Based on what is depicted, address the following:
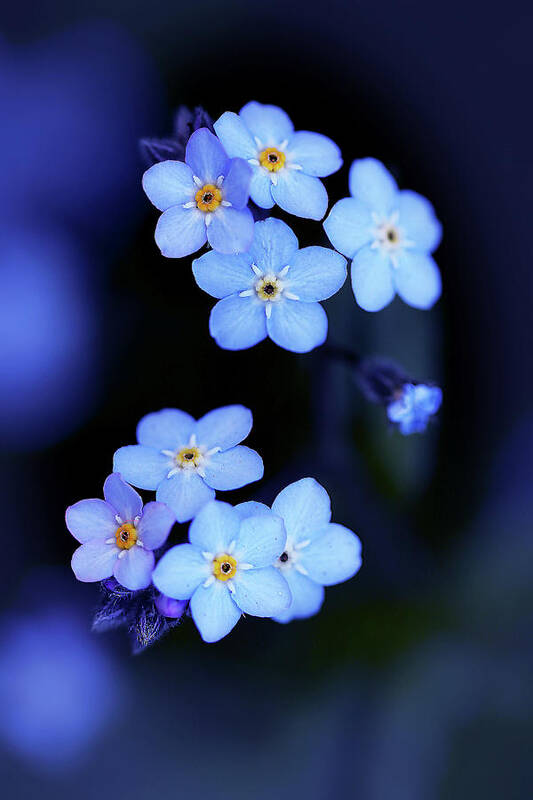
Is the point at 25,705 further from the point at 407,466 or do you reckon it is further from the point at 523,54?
the point at 523,54

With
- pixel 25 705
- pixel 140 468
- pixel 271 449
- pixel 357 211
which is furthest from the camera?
pixel 25 705

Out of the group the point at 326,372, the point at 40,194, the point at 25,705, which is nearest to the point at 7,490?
the point at 25,705

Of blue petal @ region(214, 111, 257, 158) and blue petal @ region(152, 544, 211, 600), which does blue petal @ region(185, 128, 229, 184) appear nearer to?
blue petal @ region(214, 111, 257, 158)

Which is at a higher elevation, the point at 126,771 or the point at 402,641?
the point at 402,641

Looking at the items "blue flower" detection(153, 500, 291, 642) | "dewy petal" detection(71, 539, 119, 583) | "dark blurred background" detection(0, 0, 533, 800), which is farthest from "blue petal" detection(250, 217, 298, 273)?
"dark blurred background" detection(0, 0, 533, 800)

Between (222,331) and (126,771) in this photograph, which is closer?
(222,331)

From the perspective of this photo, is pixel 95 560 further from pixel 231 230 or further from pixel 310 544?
pixel 231 230

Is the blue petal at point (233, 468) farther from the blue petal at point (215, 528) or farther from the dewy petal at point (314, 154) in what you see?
the dewy petal at point (314, 154)

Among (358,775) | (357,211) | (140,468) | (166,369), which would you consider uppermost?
(357,211)
